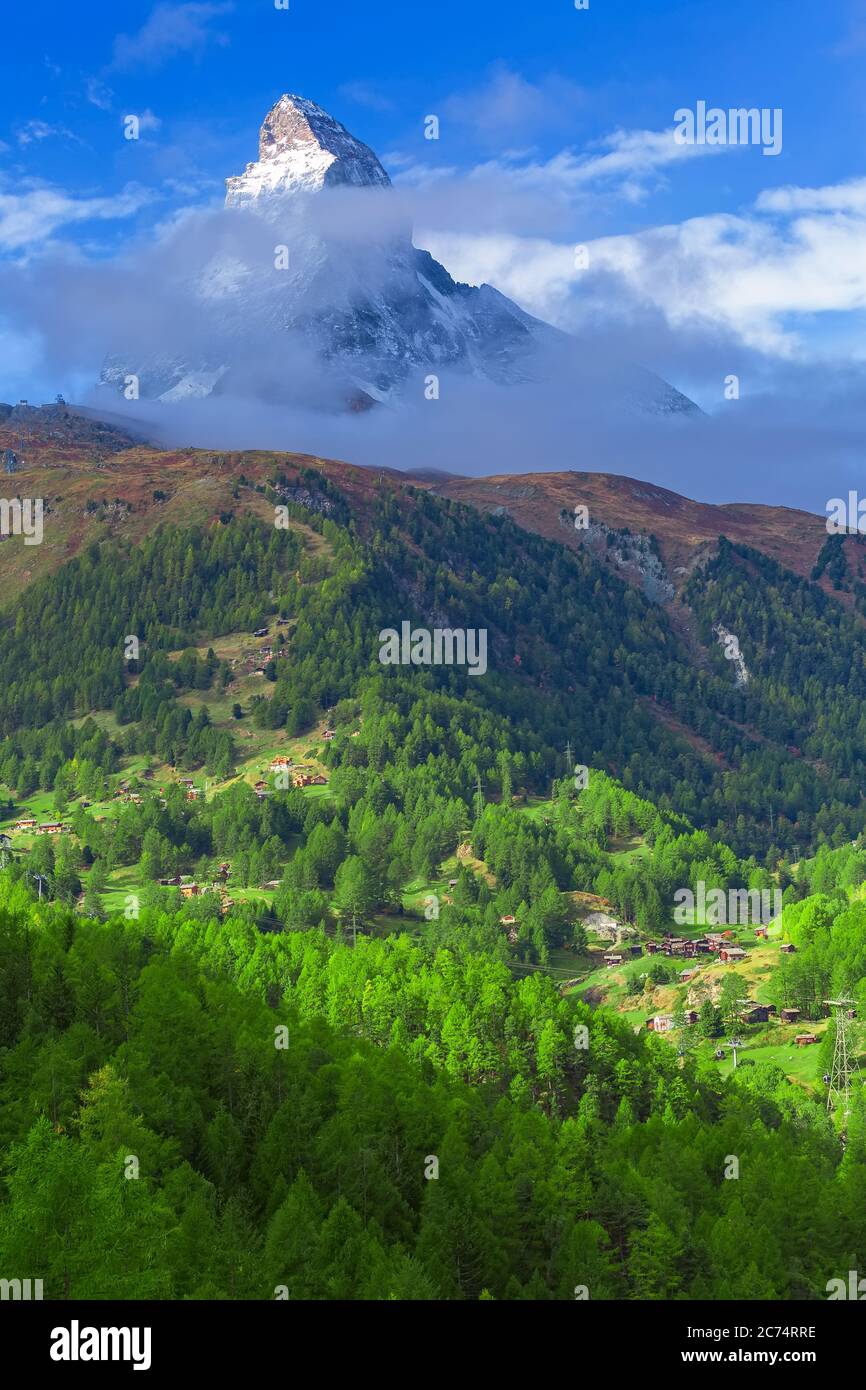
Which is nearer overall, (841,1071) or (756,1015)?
(841,1071)

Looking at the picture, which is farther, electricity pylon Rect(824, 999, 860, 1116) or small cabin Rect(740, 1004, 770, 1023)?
small cabin Rect(740, 1004, 770, 1023)

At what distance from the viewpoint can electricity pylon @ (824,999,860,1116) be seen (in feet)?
504

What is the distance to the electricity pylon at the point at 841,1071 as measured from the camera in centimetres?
15362

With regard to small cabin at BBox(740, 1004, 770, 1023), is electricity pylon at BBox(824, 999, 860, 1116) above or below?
above

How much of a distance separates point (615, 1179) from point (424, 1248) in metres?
21.8

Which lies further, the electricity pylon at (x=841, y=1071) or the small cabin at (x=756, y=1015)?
the small cabin at (x=756, y=1015)

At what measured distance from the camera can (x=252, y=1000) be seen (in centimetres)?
14612

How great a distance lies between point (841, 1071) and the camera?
15850 cm

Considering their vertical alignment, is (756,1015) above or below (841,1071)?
below

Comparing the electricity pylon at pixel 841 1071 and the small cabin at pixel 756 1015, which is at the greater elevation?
the electricity pylon at pixel 841 1071

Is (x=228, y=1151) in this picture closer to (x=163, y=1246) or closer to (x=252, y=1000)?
(x=163, y=1246)
